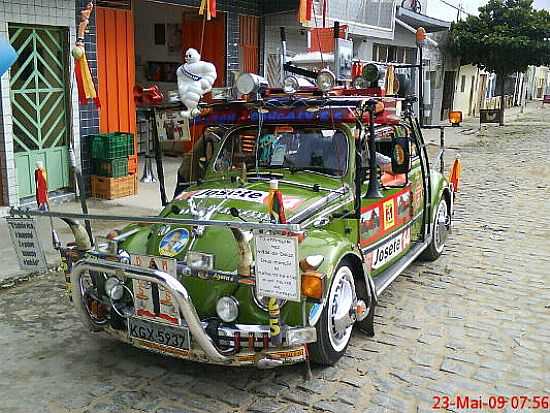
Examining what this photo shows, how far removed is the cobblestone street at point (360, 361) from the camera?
4.29 metres

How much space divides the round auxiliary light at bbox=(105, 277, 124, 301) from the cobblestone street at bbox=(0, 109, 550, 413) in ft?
1.96

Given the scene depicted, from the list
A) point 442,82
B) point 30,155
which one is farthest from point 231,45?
point 442,82

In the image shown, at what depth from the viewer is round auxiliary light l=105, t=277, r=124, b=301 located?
453 cm

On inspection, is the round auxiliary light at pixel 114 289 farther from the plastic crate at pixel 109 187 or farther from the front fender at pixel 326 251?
the plastic crate at pixel 109 187

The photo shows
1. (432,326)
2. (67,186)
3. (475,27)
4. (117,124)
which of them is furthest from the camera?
(475,27)

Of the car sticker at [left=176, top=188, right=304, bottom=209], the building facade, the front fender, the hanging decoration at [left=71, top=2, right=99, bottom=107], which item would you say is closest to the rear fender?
the front fender

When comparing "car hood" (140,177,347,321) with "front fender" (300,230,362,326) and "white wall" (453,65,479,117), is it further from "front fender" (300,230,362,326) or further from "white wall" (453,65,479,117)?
"white wall" (453,65,479,117)

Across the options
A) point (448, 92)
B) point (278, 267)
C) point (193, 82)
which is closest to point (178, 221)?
point (278, 267)

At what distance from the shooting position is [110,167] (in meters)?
10.2

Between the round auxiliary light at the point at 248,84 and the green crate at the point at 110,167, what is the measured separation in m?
5.14

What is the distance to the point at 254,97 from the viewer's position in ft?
18.6

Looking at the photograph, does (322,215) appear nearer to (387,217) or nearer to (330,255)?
(330,255)

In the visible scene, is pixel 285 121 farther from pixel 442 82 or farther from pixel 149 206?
pixel 442 82

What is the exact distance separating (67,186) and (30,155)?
927 mm
